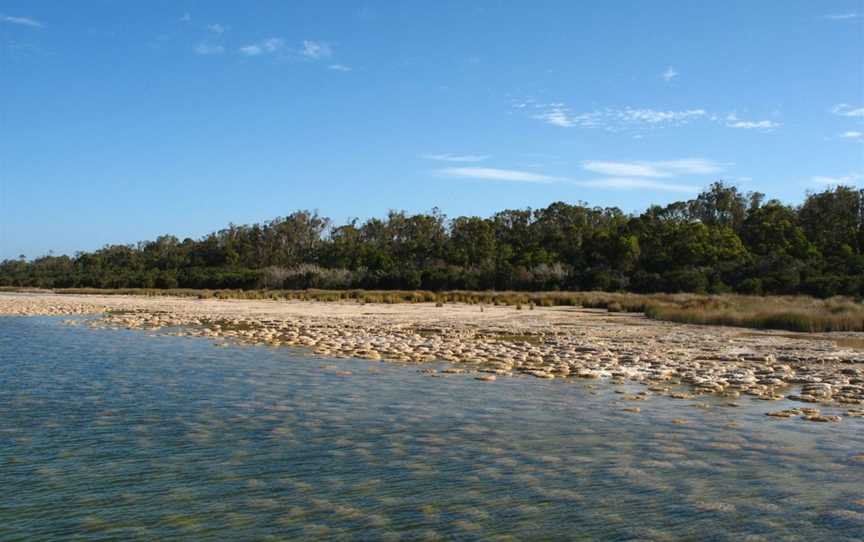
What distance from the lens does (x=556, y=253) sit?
291ft

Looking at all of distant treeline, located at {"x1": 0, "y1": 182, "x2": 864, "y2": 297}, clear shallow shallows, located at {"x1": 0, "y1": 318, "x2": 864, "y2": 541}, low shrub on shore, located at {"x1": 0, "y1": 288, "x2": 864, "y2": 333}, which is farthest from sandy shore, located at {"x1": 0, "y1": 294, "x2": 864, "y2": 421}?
distant treeline, located at {"x1": 0, "y1": 182, "x2": 864, "y2": 297}

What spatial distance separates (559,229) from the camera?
106 metres

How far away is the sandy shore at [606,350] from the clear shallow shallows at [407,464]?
5.74ft

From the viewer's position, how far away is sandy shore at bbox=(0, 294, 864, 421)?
14634 millimetres

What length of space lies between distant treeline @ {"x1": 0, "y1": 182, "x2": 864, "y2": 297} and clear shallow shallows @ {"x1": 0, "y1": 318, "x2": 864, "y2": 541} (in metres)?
43.8

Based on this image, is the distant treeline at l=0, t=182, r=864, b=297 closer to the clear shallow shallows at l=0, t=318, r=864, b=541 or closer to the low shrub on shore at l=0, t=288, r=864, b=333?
the low shrub on shore at l=0, t=288, r=864, b=333

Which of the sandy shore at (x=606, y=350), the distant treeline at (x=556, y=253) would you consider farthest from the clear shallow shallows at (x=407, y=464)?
the distant treeline at (x=556, y=253)

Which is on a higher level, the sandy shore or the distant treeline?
the distant treeline

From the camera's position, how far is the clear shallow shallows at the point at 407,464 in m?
6.88

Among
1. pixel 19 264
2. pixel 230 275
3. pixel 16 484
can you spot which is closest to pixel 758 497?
pixel 16 484

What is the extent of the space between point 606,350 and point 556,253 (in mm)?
68474

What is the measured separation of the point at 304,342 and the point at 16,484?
50.7 feet

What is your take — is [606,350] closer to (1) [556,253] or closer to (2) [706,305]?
(2) [706,305]

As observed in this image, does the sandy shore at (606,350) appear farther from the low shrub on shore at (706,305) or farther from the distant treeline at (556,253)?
the distant treeline at (556,253)
